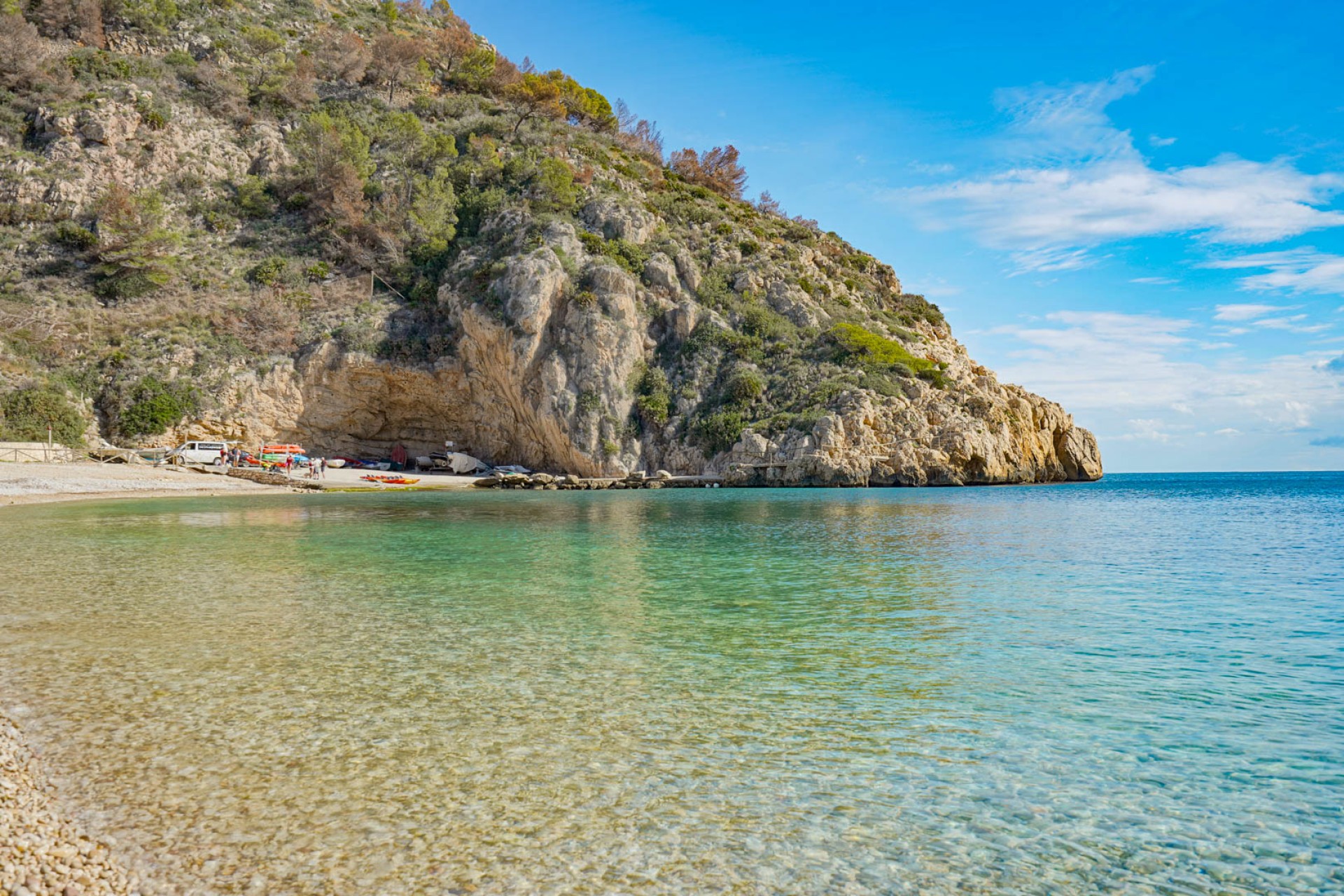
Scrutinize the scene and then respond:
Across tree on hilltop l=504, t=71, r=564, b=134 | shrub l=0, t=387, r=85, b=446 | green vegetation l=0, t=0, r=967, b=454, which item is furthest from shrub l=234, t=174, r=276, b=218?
tree on hilltop l=504, t=71, r=564, b=134

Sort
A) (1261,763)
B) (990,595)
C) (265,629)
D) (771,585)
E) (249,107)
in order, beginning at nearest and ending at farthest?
(1261,763)
(265,629)
(990,595)
(771,585)
(249,107)

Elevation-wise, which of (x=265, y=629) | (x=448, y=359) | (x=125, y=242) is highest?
(x=125, y=242)

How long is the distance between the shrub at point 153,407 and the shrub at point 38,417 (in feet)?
7.71

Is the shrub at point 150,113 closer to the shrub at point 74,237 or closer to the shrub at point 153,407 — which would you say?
the shrub at point 74,237

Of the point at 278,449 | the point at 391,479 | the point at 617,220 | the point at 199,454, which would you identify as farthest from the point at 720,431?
the point at 199,454

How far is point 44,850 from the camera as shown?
433cm

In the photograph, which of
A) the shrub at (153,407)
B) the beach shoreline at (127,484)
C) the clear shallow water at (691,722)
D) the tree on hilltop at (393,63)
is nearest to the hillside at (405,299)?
the shrub at (153,407)

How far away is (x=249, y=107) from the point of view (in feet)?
208

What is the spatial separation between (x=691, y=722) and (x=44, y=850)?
175 inches

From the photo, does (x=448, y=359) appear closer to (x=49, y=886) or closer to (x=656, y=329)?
(x=656, y=329)

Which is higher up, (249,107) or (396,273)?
(249,107)

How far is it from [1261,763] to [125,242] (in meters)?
60.5

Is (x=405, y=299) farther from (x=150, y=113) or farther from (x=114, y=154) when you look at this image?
(x=150, y=113)

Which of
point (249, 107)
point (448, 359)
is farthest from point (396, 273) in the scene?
point (249, 107)
